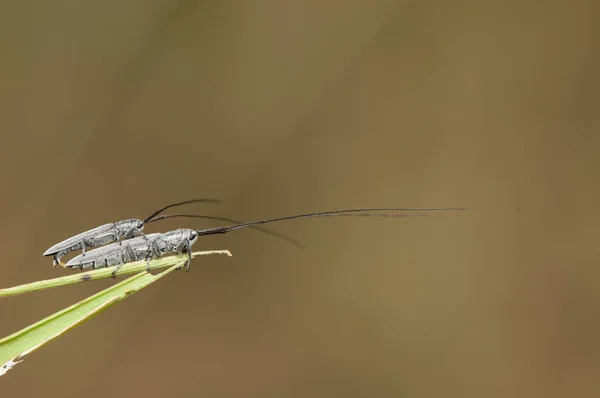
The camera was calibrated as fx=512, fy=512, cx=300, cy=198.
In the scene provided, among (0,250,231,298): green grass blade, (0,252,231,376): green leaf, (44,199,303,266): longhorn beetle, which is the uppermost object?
(44,199,303,266): longhorn beetle

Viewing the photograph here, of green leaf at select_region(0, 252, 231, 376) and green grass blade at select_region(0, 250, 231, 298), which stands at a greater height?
green grass blade at select_region(0, 250, 231, 298)

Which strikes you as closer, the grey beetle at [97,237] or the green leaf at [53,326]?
the green leaf at [53,326]

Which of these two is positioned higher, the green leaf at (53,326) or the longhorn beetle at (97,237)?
the longhorn beetle at (97,237)

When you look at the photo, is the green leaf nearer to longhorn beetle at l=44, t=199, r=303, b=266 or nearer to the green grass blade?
the green grass blade

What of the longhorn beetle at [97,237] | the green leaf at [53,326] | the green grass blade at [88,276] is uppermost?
the longhorn beetle at [97,237]

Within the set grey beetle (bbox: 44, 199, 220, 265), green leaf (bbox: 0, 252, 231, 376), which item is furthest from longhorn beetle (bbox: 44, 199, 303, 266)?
green leaf (bbox: 0, 252, 231, 376)

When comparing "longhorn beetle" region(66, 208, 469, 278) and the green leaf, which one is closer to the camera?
the green leaf

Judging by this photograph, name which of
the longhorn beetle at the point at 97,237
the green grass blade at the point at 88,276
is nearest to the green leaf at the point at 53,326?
the green grass blade at the point at 88,276

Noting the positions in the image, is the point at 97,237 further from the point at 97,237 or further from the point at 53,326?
the point at 53,326

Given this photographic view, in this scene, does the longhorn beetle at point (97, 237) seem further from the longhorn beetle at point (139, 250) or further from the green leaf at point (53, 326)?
the green leaf at point (53, 326)

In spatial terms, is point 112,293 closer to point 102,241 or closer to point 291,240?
point 102,241

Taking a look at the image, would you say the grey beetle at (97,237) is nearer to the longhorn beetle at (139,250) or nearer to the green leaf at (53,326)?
the longhorn beetle at (139,250)
